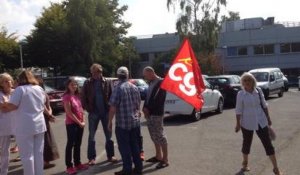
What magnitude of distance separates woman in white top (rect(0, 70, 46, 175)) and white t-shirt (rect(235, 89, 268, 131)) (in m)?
3.32

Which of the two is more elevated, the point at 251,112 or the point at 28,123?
the point at 28,123

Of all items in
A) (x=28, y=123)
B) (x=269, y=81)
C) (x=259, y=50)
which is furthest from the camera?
(x=259, y=50)

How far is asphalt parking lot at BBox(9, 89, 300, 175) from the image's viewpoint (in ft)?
29.2

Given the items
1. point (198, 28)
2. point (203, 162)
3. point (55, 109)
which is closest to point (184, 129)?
point (203, 162)

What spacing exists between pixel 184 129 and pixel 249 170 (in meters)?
6.61

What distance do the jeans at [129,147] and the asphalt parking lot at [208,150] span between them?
0.37 meters

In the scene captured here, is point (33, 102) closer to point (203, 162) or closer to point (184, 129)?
point (203, 162)

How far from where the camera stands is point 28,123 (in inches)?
277

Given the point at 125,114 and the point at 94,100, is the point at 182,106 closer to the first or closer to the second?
the point at 94,100


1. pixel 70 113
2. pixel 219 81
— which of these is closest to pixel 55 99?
pixel 219 81

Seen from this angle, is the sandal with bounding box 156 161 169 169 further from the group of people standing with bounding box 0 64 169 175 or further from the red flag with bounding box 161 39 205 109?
the red flag with bounding box 161 39 205 109

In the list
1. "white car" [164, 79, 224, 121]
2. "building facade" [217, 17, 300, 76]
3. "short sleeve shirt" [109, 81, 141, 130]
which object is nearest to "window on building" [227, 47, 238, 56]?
"building facade" [217, 17, 300, 76]

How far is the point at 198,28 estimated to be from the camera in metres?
52.1

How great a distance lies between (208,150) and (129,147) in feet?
9.67
